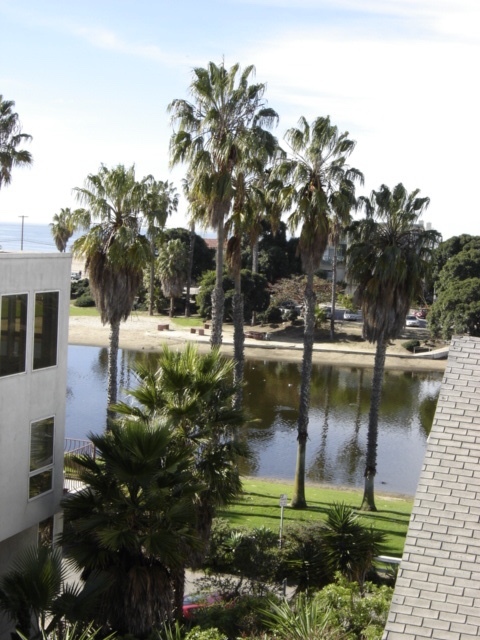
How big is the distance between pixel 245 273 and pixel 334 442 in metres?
32.6

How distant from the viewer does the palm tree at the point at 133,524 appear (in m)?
14.3

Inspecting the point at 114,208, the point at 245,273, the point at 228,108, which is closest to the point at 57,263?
the point at 114,208

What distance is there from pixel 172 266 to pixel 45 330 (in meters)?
62.0


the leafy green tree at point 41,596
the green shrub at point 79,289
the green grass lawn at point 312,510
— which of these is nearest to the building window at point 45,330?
the leafy green tree at point 41,596

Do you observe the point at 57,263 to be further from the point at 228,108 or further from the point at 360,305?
the point at 360,305

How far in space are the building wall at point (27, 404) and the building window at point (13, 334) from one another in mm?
105

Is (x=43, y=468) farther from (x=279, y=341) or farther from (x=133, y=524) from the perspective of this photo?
(x=279, y=341)

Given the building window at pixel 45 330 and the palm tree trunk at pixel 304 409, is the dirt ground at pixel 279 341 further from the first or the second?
the building window at pixel 45 330

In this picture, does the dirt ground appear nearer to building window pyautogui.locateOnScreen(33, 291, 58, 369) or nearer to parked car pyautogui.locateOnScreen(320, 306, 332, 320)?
parked car pyautogui.locateOnScreen(320, 306, 332, 320)

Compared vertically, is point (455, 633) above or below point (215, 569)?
above

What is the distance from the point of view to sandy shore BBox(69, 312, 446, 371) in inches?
2544

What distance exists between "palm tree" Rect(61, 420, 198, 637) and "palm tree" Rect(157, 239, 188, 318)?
6243cm

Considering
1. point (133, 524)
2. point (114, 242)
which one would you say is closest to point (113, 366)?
point (114, 242)

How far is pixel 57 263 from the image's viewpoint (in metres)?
15.9
